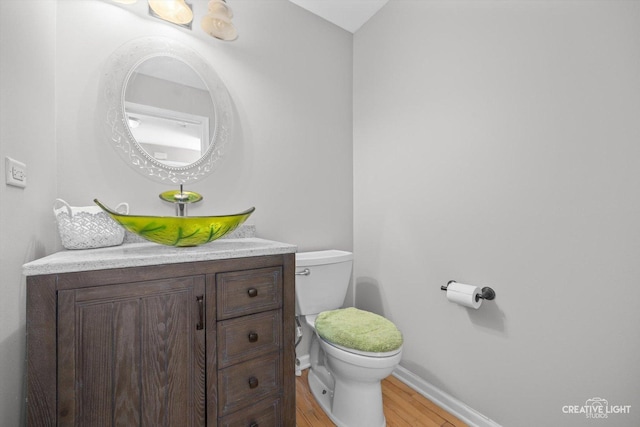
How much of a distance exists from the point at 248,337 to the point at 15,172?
94 centimetres

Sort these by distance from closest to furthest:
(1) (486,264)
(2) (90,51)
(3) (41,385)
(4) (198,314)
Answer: (3) (41,385)
(4) (198,314)
(2) (90,51)
(1) (486,264)

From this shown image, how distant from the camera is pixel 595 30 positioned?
0.95 metres

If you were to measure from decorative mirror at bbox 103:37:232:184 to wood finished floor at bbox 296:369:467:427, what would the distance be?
1.45 m

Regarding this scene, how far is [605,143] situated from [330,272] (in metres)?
1.34

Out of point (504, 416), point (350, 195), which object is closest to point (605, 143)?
point (504, 416)

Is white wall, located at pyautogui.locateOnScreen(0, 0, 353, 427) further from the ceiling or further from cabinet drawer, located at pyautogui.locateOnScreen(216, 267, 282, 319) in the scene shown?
cabinet drawer, located at pyautogui.locateOnScreen(216, 267, 282, 319)

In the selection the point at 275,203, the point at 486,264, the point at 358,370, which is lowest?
the point at 358,370

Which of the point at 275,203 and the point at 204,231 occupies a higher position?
the point at 275,203

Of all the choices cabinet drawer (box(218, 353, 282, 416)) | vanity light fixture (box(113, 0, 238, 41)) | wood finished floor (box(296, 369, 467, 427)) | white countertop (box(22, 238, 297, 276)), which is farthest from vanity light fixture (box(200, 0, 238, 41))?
wood finished floor (box(296, 369, 467, 427))

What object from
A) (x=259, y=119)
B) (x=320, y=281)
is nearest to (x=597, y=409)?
(x=320, y=281)

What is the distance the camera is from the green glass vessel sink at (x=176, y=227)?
33.8 inches

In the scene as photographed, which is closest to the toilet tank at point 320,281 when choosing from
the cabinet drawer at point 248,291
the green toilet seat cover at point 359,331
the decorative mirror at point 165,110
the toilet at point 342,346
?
the toilet at point 342,346

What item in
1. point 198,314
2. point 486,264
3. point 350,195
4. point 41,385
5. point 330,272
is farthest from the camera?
point 350,195

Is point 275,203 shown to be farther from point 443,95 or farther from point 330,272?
point 443,95
